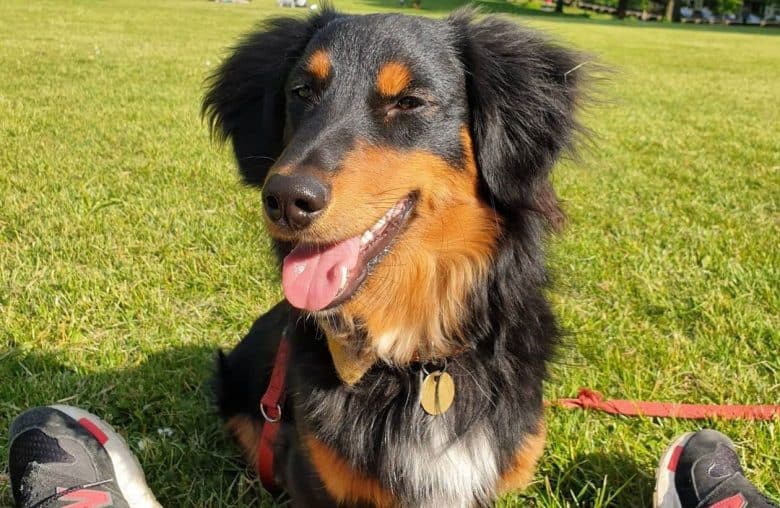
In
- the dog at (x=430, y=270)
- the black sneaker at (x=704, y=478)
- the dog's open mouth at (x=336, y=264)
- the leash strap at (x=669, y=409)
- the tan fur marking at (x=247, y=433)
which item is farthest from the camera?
the leash strap at (x=669, y=409)

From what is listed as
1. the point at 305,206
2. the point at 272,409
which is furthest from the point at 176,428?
the point at 305,206

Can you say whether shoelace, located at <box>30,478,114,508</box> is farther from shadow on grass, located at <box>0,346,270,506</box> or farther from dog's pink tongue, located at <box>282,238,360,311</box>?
dog's pink tongue, located at <box>282,238,360,311</box>

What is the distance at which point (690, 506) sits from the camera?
2.33 m

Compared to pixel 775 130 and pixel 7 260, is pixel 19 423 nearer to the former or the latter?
pixel 7 260

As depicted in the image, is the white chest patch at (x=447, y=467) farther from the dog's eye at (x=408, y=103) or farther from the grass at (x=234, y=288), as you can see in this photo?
the dog's eye at (x=408, y=103)

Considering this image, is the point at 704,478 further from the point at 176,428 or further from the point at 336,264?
the point at 176,428

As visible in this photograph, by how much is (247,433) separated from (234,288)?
1.35 meters

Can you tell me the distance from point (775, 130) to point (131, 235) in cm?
866

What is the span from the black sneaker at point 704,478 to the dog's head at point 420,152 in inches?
36.4

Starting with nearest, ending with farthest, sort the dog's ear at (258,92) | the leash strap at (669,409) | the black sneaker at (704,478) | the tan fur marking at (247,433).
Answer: the black sneaker at (704,478) < the dog's ear at (258,92) < the tan fur marking at (247,433) < the leash strap at (669,409)

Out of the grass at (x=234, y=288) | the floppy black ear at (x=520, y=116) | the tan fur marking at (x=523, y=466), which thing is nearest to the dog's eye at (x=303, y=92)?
the floppy black ear at (x=520, y=116)

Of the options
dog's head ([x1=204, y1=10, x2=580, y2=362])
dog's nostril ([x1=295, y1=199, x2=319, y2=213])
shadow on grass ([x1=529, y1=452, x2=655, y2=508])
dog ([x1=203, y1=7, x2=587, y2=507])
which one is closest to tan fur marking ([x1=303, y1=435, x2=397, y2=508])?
dog ([x1=203, y1=7, x2=587, y2=507])

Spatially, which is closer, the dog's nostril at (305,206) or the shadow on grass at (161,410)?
the dog's nostril at (305,206)

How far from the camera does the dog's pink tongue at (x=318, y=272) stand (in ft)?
6.59
